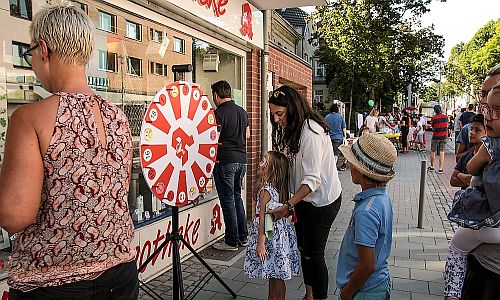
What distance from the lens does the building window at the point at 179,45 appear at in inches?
194

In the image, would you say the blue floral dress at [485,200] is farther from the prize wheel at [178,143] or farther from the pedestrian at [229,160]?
the pedestrian at [229,160]

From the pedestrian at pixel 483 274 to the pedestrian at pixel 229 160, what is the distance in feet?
10.5

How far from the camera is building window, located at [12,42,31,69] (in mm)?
2891

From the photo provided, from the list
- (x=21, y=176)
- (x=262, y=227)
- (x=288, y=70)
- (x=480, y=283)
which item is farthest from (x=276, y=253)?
Answer: (x=288, y=70)

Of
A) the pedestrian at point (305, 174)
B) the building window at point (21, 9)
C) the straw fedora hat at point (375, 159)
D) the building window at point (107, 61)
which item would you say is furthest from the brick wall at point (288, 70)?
the straw fedora hat at point (375, 159)

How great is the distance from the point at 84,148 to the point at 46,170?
15cm

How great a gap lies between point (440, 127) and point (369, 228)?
1087cm

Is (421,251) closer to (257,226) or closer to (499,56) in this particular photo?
(257,226)

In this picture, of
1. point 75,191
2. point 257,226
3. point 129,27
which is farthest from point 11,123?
point 129,27

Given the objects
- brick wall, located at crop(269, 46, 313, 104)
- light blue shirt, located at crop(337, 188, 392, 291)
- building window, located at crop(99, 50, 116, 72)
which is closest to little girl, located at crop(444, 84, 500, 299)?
light blue shirt, located at crop(337, 188, 392, 291)

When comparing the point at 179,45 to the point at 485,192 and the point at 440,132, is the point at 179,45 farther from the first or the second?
the point at 440,132

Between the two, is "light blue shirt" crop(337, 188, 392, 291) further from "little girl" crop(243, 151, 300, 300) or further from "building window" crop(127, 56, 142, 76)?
"building window" crop(127, 56, 142, 76)

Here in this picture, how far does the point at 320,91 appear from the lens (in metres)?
46.8

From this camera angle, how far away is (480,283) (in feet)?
6.93
